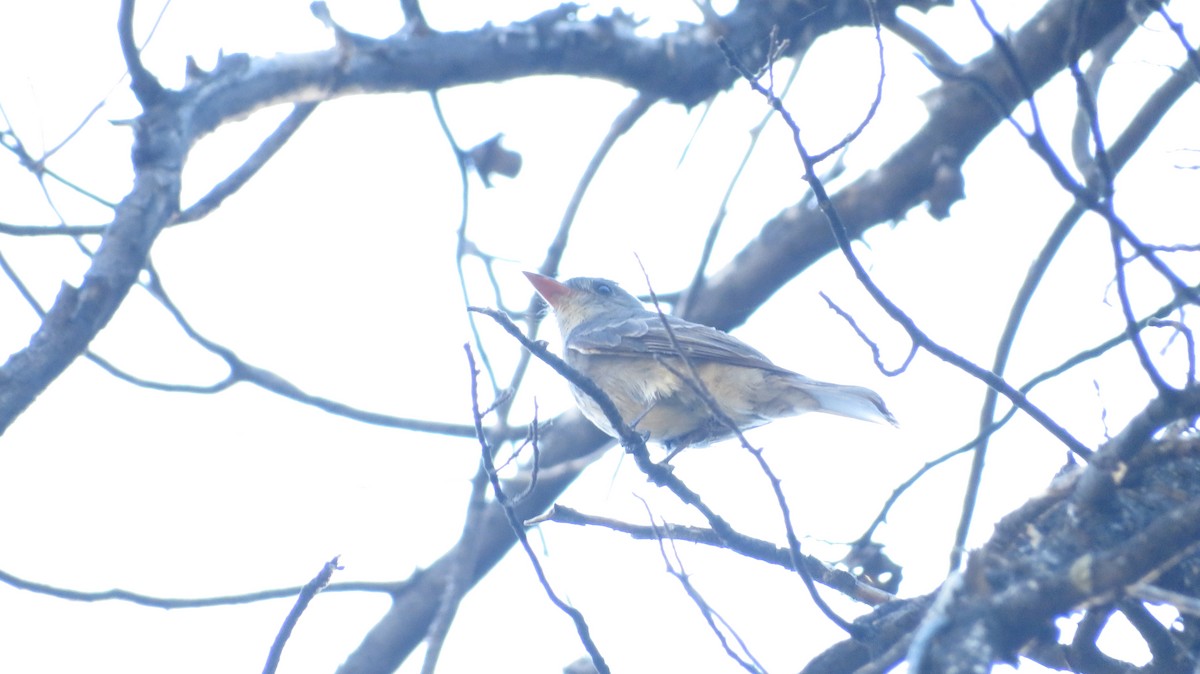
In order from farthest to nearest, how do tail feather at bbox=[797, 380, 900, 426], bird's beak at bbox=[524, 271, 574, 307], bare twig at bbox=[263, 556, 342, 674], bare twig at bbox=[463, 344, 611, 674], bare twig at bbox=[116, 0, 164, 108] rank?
bird's beak at bbox=[524, 271, 574, 307] < tail feather at bbox=[797, 380, 900, 426] < bare twig at bbox=[116, 0, 164, 108] < bare twig at bbox=[463, 344, 611, 674] < bare twig at bbox=[263, 556, 342, 674]

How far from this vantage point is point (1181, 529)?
2.63 meters

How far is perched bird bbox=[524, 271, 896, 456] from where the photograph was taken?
655 centimetres

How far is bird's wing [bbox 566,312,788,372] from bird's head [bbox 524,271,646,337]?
0.83 meters

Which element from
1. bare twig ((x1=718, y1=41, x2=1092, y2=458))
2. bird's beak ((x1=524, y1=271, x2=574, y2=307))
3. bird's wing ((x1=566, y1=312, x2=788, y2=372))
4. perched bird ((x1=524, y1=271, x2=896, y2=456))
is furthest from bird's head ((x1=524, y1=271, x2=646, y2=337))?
bare twig ((x1=718, y1=41, x2=1092, y2=458))

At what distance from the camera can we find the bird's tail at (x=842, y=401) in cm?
639

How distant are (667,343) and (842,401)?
1.03 m

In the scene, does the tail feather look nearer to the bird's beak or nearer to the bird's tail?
the bird's tail

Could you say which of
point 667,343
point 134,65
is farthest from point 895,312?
point 667,343

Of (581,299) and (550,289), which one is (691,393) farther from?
(581,299)

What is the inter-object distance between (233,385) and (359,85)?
1544 mm

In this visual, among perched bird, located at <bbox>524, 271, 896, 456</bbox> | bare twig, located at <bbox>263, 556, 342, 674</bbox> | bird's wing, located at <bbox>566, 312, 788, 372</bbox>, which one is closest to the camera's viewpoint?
bare twig, located at <bbox>263, 556, 342, 674</bbox>

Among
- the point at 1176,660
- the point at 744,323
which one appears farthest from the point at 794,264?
the point at 1176,660

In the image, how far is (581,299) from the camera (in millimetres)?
8742

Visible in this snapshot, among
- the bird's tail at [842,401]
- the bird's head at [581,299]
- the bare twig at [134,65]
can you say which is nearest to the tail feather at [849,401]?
the bird's tail at [842,401]
